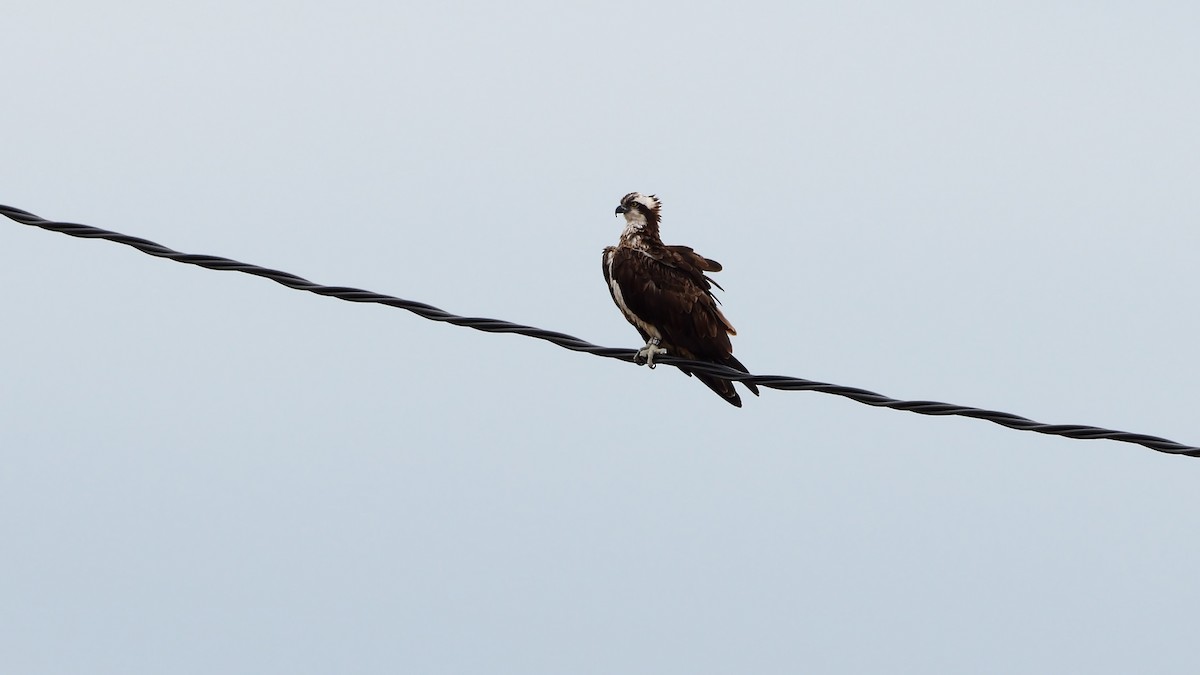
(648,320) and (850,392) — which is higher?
(648,320)

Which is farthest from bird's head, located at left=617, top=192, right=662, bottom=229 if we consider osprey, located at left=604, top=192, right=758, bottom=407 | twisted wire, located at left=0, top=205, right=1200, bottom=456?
twisted wire, located at left=0, top=205, right=1200, bottom=456

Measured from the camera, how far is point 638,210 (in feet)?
31.0

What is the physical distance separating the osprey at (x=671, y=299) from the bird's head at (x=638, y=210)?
0.34 feet

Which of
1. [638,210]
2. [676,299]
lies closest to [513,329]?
[676,299]

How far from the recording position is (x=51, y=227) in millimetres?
5926

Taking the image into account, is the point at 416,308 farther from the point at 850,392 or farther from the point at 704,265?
the point at 704,265

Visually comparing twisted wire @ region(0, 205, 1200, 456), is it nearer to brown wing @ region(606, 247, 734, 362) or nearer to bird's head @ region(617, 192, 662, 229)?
brown wing @ region(606, 247, 734, 362)

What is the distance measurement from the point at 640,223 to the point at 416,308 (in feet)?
11.7

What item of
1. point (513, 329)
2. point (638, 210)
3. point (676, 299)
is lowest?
point (513, 329)

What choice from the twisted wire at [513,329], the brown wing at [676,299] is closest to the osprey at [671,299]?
the brown wing at [676,299]

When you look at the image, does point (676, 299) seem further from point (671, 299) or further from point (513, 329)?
point (513, 329)

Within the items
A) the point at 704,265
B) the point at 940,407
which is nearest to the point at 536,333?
the point at 940,407

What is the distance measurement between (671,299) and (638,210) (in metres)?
1.10

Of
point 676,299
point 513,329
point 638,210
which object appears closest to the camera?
point 513,329
